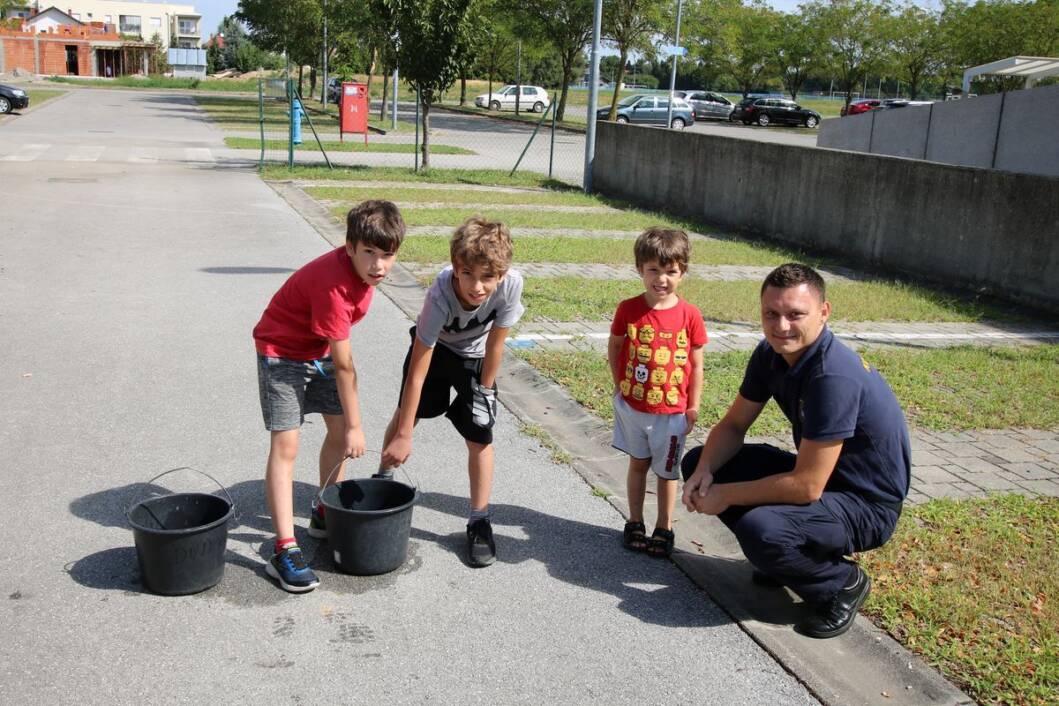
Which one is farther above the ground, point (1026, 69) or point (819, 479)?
point (1026, 69)

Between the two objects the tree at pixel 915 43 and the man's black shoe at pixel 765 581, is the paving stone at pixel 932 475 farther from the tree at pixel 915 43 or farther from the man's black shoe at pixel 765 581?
the tree at pixel 915 43

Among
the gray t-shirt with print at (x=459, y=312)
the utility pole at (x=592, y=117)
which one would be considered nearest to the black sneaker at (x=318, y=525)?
the gray t-shirt with print at (x=459, y=312)

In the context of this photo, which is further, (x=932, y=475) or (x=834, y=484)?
(x=932, y=475)

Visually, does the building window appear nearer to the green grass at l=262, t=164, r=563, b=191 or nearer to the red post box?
the red post box

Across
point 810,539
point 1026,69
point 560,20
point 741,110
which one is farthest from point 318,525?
point 741,110

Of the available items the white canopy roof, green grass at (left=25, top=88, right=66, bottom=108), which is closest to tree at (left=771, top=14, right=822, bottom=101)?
the white canopy roof

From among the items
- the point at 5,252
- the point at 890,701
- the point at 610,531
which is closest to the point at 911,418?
the point at 610,531

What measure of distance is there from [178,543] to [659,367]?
199cm

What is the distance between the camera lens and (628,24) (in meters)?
42.0

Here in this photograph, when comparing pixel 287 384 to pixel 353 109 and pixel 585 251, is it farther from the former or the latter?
pixel 353 109

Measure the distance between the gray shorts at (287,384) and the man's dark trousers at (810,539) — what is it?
1697 mm

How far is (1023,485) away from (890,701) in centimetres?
248

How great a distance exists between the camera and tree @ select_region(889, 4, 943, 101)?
53.4 meters

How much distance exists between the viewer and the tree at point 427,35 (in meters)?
19.5
